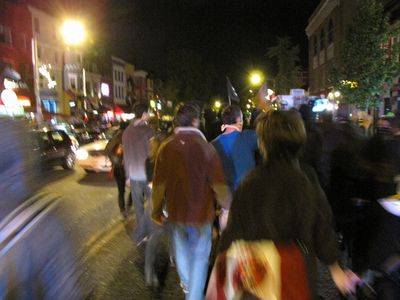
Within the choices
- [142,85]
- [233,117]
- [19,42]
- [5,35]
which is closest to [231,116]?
[233,117]

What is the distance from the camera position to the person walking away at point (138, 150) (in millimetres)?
6691

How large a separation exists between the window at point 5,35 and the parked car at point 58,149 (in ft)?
81.3

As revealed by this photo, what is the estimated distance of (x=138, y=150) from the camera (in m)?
6.71

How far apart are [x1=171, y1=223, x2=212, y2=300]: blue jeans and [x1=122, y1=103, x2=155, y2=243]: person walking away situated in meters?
2.42

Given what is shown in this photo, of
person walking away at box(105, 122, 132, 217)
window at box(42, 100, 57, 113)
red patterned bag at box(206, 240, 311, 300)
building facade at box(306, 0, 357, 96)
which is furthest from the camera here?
window at box(42, 100, 57, 113)

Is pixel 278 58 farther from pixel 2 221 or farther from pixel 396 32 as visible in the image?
pixel 2 221

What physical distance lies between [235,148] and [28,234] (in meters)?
3.58

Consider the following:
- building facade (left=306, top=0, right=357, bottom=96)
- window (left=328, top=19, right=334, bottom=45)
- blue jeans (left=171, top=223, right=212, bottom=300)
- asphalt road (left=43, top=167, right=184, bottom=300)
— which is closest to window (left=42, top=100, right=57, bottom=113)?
building facade (left=306, top=0, right=357, bottom=96)

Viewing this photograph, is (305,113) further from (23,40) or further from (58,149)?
(23,40)

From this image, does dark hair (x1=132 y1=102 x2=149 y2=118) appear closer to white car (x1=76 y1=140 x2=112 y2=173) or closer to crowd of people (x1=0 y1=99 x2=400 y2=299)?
crowd of people (x1=0 y1=99 x2=400 y2=299)

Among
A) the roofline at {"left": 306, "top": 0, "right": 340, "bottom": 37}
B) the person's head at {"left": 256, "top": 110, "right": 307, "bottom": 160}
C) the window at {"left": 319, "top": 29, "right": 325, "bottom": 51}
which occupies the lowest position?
the person's head at {"left": 256, "top": 110, "right": 307, "bottom": 160}

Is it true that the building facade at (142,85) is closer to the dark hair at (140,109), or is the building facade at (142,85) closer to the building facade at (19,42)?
the building facade at (19,42)

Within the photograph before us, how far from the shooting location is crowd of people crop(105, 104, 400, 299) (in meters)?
2.40

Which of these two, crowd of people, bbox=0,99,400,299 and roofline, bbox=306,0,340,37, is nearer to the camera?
crowd of people, bbox=0,99,400,299
